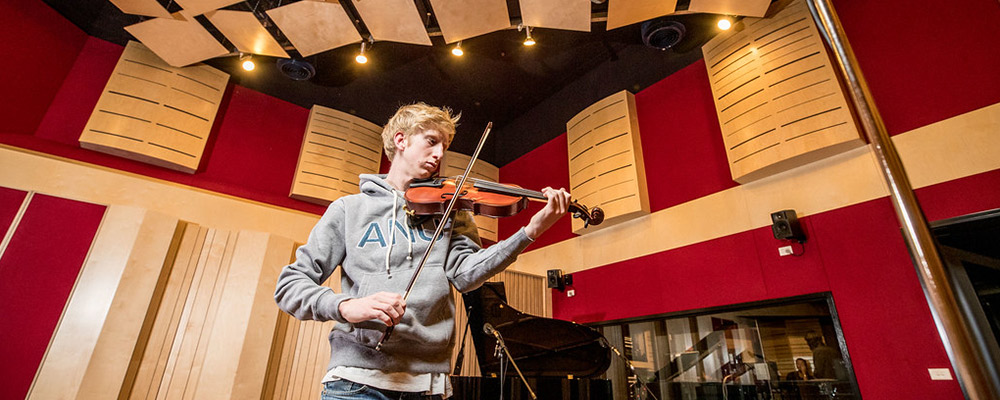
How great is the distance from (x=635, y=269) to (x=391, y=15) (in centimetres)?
336

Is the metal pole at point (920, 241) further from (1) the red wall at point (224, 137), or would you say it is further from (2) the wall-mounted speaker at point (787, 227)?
(1) the red wall at point (224, 137)

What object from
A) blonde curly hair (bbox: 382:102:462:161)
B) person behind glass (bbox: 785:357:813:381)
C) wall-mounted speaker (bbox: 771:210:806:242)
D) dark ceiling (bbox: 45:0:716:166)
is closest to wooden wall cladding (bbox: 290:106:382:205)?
dark ceiling (bbox: 45:0:716:166)

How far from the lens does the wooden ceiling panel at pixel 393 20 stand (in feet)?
13.3

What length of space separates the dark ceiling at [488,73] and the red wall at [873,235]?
3.31ft

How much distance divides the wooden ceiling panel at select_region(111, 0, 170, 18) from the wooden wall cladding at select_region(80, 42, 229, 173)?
80cm

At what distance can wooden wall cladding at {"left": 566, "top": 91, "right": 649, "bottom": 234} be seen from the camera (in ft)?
15.3

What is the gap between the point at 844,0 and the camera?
12.9ft

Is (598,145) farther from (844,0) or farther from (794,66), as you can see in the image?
(844,0)

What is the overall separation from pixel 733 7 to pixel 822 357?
9.58ft

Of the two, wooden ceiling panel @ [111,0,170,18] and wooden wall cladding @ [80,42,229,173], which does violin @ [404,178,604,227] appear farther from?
wooden wall cladding @ [80,42,229,173]

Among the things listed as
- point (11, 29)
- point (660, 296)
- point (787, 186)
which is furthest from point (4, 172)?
point (787, 186)

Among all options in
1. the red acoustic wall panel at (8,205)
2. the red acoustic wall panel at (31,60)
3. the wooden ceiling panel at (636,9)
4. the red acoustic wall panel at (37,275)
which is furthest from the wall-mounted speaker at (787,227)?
the red acoustic wall panel at (31,60)

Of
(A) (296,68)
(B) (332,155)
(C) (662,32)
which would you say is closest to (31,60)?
(A) (296,68)

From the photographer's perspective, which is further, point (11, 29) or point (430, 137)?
point (11, 29)
